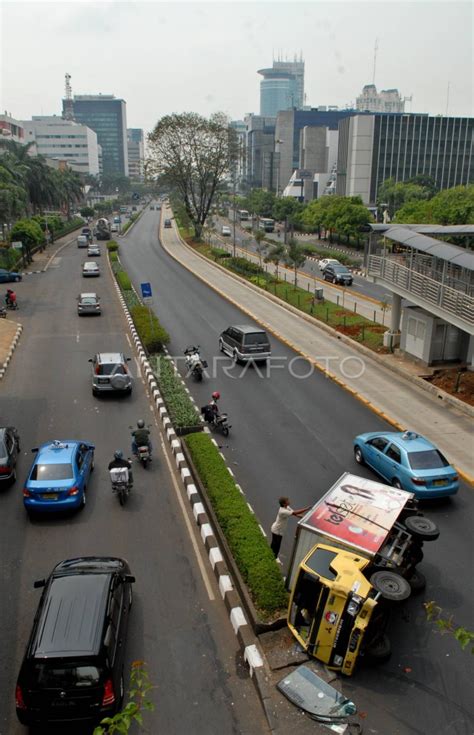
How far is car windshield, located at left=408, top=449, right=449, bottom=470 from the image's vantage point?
46.4ft

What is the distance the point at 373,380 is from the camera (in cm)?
2377

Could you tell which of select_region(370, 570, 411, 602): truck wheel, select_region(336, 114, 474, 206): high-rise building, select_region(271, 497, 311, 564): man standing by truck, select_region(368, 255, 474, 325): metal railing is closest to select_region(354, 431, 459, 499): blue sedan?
select_region(271, 497, 311, 564): man standing by truck

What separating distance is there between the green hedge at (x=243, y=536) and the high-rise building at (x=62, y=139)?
193 m

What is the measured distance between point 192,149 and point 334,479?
190 ft

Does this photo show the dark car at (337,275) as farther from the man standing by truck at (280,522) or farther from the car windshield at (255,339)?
the man standing by truck at (280,522)

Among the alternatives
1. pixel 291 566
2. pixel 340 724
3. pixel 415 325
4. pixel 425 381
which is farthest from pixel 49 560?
pixel 415 325

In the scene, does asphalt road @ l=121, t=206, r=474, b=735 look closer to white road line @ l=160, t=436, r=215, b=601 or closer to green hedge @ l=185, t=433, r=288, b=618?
green hedge @ l=185, t=433, r=288, b=618

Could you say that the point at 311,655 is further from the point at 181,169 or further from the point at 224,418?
the point at 181,169

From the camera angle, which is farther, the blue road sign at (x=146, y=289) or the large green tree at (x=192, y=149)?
the large green tree at (x=192, y=149)

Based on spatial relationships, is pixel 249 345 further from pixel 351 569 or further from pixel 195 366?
pixel 351 569

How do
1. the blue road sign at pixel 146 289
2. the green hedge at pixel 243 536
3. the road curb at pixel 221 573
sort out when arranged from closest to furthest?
1. the road curb at pixel 221 573
2. the green hedge at pixel 243 536
3. the blue road sign at pixel 146 289

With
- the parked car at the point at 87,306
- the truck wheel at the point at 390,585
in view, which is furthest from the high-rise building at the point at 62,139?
the truck wheel at the point at 390,585

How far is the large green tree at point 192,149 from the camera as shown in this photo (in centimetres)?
6519

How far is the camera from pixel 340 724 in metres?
7.88
